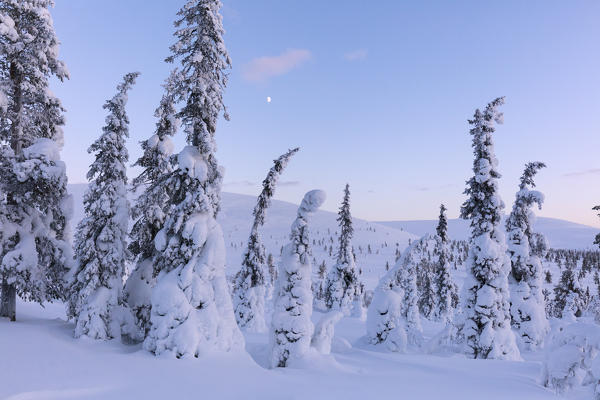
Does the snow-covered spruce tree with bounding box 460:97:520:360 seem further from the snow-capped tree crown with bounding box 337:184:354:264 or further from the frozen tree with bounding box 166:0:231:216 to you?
the snow-capped tree crown with bounding box 337:184:354:264

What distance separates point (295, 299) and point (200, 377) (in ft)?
15.0

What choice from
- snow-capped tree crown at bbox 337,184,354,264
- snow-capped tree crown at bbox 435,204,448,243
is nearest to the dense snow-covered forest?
snow-capped tree crown at bbox 435,204,448,243

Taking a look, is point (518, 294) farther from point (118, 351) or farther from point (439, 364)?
point (118, 351)

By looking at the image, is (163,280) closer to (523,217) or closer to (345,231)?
(523,217)

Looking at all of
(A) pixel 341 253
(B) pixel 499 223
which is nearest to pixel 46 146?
(B) pixel 499 223

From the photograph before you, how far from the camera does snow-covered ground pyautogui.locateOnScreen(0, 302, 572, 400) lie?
9.40 meters

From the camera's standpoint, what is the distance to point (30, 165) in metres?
13.0

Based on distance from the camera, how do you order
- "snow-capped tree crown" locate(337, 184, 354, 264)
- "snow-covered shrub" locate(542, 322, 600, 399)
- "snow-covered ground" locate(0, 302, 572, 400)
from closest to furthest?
1. "snow-covered shrub" locate(542, 322, 600, 399)
2. "snow-covered ground" locate(0, 302, 572, 400)
3. "snow-capped tree crown" locate(337, 184, 354, 264)

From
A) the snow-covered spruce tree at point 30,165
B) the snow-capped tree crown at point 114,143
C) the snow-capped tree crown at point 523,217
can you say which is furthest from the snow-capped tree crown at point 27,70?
the snow-capped tree crown at point 523,217

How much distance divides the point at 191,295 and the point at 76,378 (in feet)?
12.8

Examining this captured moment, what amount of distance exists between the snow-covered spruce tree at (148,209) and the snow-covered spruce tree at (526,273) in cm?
2261

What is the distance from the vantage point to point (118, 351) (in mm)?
12266

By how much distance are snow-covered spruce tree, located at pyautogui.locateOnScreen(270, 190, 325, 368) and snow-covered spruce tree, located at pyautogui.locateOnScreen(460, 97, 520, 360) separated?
32.6 ft

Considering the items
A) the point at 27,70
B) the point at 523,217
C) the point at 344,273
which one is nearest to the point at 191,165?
the point at 27,70
